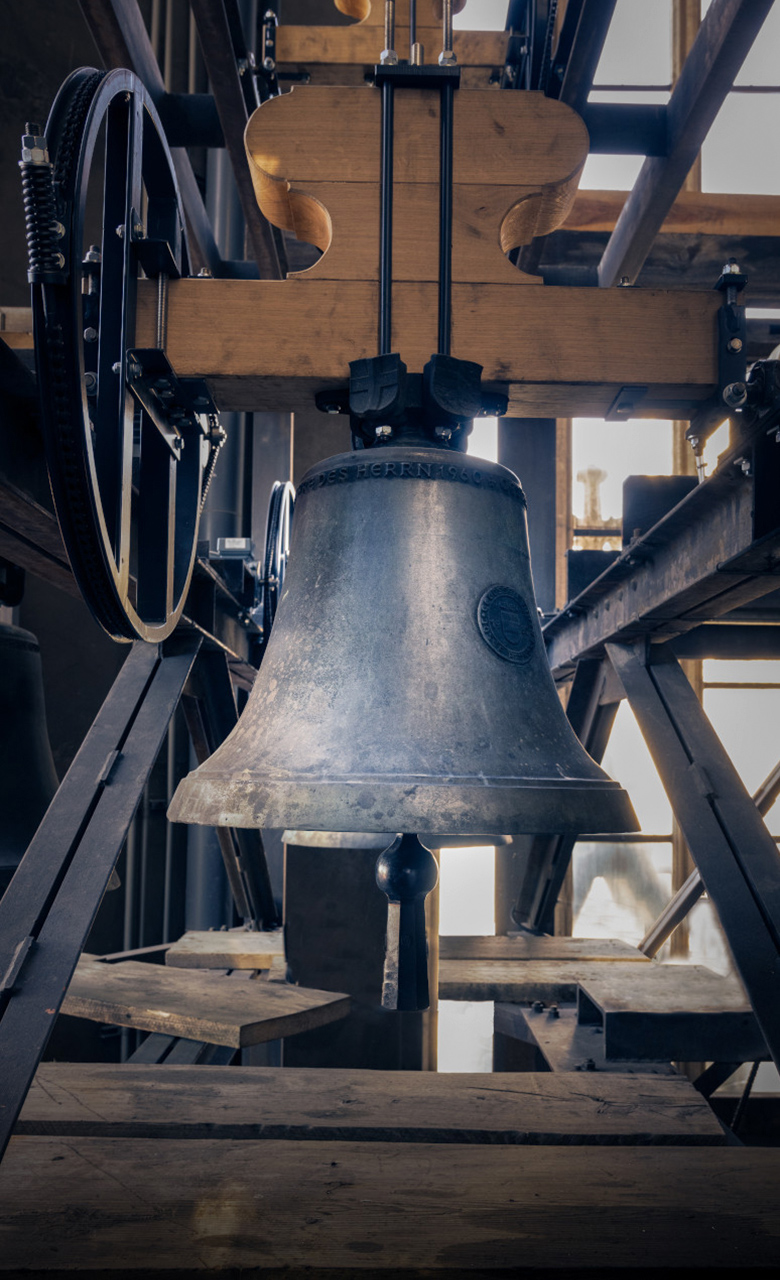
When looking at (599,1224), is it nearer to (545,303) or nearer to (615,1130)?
(615,1130)

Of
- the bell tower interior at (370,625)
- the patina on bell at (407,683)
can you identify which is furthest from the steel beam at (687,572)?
the patina on bell at (407,683)

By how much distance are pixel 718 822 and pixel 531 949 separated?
1.50 m

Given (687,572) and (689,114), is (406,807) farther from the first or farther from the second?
(689,114)

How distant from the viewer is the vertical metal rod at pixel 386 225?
1.33 metres

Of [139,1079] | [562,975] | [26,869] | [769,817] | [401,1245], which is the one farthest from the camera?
[769,817]

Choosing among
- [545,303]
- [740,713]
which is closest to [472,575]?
[545,303]

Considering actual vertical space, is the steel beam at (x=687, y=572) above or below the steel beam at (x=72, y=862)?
above

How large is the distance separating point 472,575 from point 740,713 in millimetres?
5669

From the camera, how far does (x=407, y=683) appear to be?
1.26 meters

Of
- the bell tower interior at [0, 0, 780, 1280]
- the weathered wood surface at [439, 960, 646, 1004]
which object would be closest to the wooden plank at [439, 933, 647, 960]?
the weathered wood surface at [439, 960, 646, 1004]

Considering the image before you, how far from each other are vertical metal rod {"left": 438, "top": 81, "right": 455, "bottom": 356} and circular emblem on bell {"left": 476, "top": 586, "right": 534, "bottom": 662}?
0.34m

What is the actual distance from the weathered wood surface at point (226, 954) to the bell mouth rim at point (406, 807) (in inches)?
86.4

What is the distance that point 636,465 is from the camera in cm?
676

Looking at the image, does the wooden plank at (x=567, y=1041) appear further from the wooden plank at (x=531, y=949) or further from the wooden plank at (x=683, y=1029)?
the wooden plank at (x=531, y=949)
